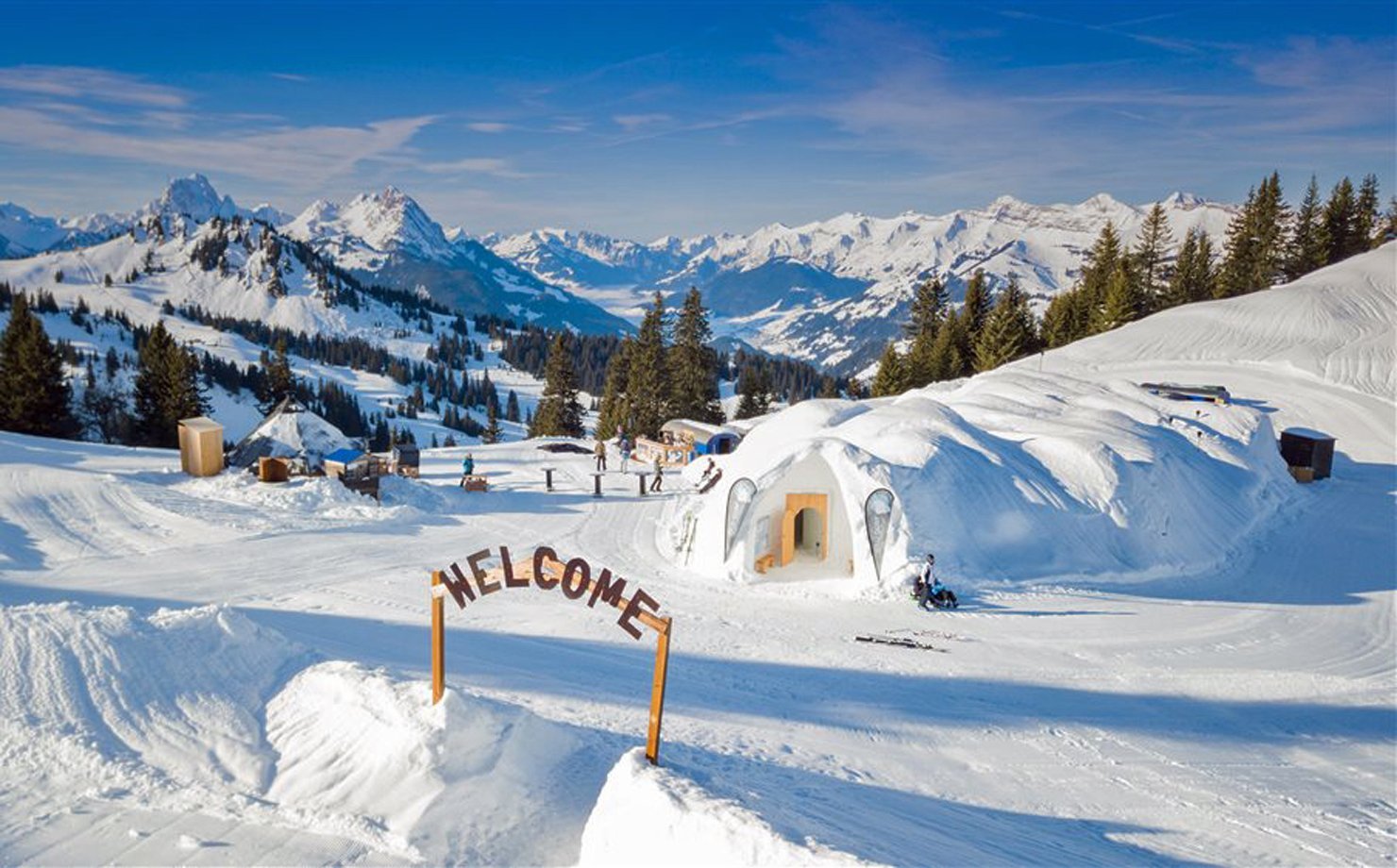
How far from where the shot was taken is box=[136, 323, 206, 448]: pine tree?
149ft

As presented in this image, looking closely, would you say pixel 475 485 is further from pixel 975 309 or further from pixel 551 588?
pixel 975 309

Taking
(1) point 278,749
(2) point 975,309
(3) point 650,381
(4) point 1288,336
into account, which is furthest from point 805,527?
(4) point 1288,336

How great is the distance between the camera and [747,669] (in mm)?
11648

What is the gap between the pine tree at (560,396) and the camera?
51.9m

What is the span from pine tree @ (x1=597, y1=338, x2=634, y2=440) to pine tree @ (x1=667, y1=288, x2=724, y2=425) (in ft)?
12.3

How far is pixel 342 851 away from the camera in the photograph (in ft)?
19.4

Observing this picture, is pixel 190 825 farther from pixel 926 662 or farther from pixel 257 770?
pixel 926 662

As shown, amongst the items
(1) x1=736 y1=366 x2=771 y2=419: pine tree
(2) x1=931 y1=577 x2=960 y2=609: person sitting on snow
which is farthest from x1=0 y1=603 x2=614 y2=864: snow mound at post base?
(1) x1=736 y1=366 x2=771 y2=419: pine tree

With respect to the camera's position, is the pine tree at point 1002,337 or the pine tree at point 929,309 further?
the pine tree at point 929,309

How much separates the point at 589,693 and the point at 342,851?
4.50 metres

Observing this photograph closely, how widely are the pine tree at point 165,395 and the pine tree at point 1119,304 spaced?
6328 cm

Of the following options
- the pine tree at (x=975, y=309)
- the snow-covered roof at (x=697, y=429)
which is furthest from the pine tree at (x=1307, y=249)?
the snow-covered roof at (x=697, y=429)

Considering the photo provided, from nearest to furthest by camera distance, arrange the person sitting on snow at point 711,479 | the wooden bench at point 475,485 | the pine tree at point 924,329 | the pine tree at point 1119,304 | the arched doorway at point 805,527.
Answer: the arched doorway at point 805,527
the person sitting on snow at point 711,479
the wooden bench at point 475,485
the pine tree at point 924,329
the pine tree at point 1119,304

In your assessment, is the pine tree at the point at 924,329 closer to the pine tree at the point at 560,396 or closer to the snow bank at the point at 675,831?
the pine tree at the point at 560,396
